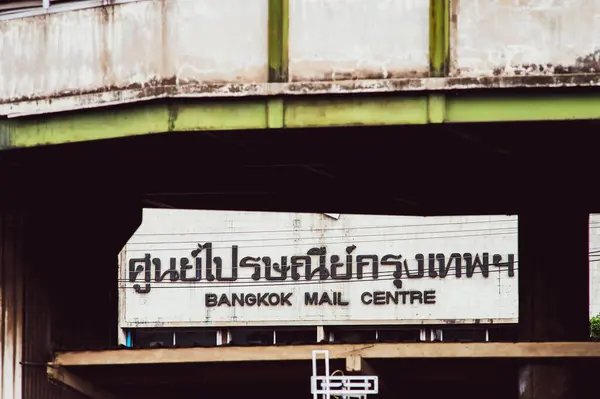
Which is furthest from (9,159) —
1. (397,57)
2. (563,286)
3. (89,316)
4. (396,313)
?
(396,313)

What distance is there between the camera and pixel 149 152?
63.0 ft

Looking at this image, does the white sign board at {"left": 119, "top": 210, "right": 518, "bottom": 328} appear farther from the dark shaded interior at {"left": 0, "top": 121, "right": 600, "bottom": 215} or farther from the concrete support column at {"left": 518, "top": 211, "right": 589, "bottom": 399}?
the concrete support column at {"left": 518, "top": 211, "right": 589, "bottom": 399}

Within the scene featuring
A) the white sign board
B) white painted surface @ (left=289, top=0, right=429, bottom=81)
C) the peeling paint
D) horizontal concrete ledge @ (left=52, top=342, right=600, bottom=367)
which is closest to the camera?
the peeling paint

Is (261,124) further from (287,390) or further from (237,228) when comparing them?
(237,228)

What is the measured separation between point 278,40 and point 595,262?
41496mm

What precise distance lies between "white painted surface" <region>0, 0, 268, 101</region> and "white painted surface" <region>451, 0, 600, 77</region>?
216 cm

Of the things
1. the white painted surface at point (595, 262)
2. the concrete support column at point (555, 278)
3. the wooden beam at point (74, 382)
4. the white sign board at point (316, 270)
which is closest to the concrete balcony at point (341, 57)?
the wooden beam at point (74, 382)

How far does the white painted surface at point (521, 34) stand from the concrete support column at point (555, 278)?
506 cm

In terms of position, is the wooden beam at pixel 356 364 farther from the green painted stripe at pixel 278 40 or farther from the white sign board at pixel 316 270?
the white sign board at pixel 316 270

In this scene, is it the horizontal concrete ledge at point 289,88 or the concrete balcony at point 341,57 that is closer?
the horizontal concrete ledge at point 289,88

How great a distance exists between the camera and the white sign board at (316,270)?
57.2 meters

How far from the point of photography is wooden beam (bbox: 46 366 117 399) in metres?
20.3

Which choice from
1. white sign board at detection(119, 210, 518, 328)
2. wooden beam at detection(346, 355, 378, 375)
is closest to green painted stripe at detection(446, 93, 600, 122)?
wooden beam at detection(346, 355, 378, 375)

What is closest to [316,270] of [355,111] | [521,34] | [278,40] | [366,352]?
[366,352]
